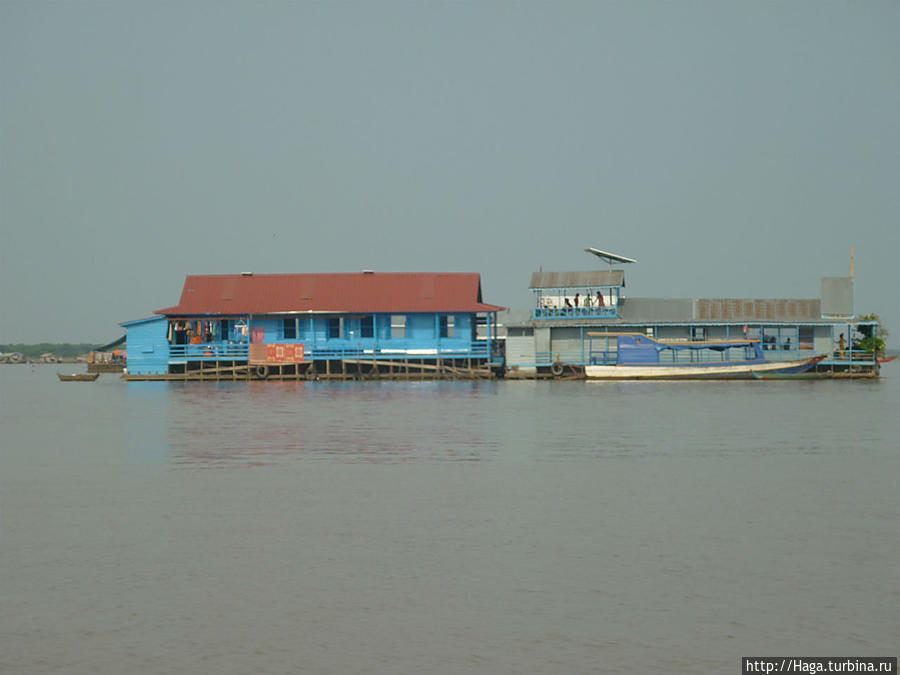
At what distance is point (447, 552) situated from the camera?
41.5ft

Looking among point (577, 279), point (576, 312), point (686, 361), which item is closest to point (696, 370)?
point (686, 361)

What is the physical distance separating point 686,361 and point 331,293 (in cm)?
2250

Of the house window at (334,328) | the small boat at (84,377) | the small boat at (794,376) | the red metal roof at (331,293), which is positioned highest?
the red metal roof at (331,293)

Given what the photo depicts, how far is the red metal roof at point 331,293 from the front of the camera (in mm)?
61562

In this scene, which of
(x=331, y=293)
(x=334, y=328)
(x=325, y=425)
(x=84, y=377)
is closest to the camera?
(x=325, y=425)

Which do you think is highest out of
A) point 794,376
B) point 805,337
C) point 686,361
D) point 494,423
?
point 805,337

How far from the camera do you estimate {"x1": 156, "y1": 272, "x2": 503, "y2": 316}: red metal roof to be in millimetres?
61562

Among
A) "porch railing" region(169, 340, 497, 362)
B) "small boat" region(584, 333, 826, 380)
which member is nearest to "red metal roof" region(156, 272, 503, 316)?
"porch railing" region(169, 340, 497, 362)

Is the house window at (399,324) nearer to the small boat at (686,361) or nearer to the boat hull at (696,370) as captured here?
the small boat at (686,361)

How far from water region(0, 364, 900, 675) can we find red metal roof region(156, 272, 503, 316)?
112 ft

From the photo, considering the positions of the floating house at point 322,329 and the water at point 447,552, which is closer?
the water at point 447,552

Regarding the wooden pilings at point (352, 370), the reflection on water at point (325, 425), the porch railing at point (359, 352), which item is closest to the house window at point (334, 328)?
the porch railing at point (359, 352)

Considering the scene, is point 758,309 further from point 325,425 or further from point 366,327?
point 325,425

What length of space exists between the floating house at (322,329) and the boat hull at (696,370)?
766 centimetres
